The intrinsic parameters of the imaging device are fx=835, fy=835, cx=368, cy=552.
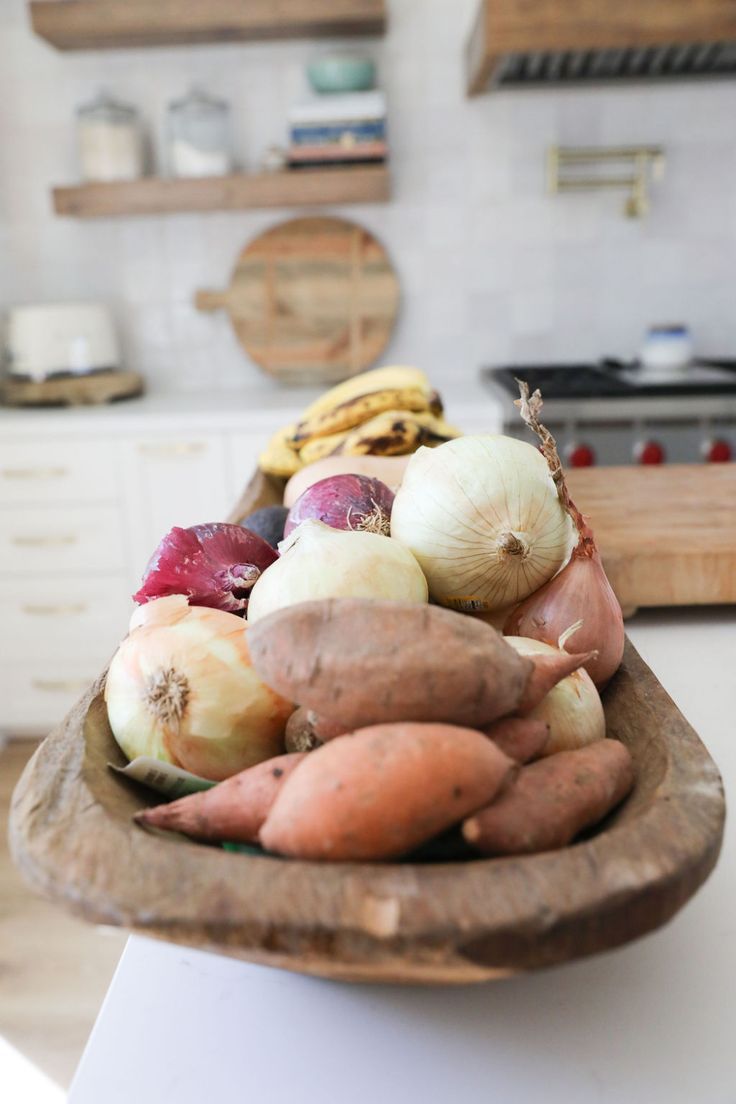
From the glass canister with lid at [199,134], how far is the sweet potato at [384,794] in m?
2.16

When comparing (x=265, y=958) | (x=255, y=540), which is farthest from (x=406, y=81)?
(x=265, y=958)

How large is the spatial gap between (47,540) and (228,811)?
1.85 meters

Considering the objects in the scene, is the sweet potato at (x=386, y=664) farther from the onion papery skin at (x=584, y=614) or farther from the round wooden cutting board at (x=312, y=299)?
the round wooden cutting board at (x=312, y=299)

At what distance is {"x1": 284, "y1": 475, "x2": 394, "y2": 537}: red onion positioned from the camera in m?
0.56

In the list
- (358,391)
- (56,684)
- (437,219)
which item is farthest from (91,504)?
(437,219)

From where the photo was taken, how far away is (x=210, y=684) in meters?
0.40

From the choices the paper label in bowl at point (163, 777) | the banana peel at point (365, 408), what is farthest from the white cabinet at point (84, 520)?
the paper label in bowl at point (163, 777)

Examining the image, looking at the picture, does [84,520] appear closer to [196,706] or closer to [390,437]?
[390,437]

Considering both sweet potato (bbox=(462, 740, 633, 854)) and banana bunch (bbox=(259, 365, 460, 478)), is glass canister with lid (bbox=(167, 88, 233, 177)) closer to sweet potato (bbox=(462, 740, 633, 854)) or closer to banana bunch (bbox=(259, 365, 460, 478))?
banana bunch (bbox=(259, 365, 460, 478))

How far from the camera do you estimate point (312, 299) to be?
7.70 ft

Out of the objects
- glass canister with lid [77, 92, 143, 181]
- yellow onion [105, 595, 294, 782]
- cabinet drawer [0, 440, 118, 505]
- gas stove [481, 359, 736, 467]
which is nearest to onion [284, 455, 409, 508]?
yellow onion [105, 595, 294, 782]

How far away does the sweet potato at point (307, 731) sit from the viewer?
14.1 inches

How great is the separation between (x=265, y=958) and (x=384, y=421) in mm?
684

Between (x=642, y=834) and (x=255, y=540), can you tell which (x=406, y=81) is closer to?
(x=255, y=540)
